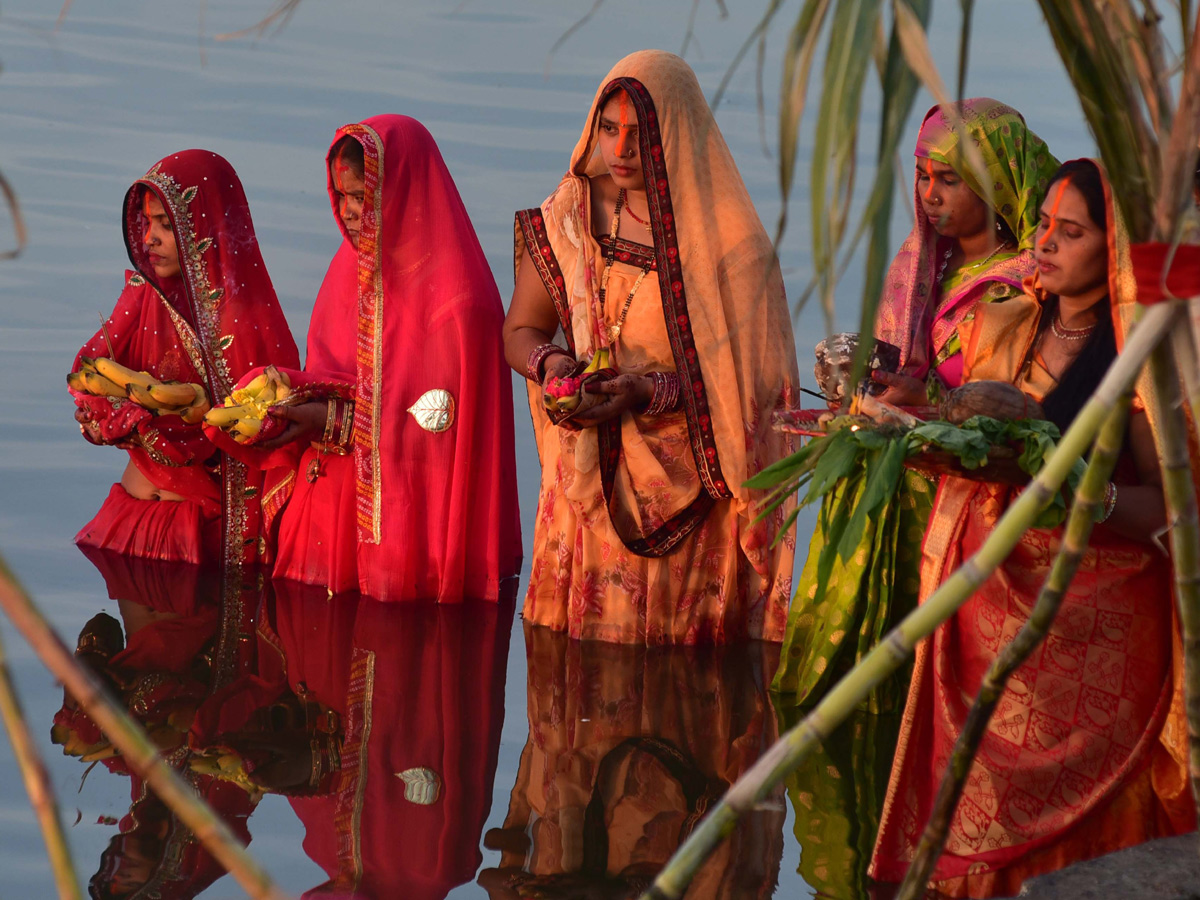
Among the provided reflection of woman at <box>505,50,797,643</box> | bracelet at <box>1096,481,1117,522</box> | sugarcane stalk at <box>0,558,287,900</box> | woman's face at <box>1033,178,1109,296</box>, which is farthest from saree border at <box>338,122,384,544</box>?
sugarcane stalk at <box>0,558,287,900</box>

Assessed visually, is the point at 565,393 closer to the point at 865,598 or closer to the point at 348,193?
the point at 865,598

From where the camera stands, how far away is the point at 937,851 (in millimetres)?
1316

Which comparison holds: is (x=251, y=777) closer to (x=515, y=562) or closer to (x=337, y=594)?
(x=337, y=594)

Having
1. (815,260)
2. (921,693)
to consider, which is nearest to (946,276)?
(921,693)

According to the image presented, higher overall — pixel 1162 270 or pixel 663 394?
pixel 1162 270

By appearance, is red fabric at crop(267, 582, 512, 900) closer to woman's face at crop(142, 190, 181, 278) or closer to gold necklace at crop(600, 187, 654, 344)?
gold necklace at crop(600, 187, 654, 344)

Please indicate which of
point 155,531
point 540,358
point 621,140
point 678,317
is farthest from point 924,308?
point 155,531

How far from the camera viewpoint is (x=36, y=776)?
0.90 metres

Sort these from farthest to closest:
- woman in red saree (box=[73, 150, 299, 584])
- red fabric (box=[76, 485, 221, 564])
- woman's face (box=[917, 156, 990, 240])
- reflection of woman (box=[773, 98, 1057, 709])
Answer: red fabric (box=[76, 485, 221, 564])
woman in red saree (box=[73, 150, 299, 584])
woman's face (box=[917, 156, 990, 240])
reflection of woman (box=[773, 98, 1057, 709])

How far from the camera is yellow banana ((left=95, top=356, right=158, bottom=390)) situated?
4852mm

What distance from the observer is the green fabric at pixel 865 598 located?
3.96 meters

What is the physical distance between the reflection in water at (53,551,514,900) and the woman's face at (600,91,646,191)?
5.09 feet

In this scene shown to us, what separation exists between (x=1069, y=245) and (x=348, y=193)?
285cm

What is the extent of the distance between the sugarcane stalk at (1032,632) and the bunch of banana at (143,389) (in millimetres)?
3946
